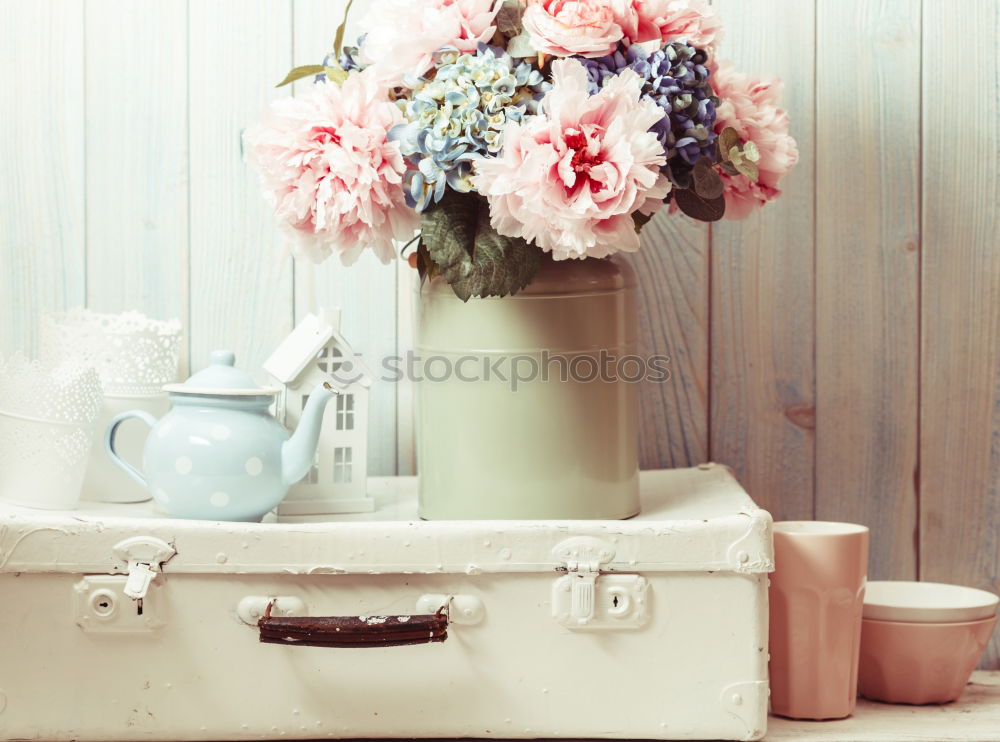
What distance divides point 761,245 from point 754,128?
0.28m

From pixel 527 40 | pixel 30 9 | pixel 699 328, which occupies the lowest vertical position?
pixel 699 328

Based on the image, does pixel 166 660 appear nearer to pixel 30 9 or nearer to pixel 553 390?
pixel 553 390

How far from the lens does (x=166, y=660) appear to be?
874 millimetres

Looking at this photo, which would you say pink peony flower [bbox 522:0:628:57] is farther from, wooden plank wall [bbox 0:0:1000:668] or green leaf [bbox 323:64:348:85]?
wooden plank wall [bbox 0:0:1000:668]

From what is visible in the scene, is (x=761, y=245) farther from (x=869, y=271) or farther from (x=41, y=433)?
(x=41, y=433)

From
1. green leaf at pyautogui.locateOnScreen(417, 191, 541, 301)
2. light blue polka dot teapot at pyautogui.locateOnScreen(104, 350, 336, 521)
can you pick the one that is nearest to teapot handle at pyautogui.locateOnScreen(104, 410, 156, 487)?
light blue polka dot teapot at pyautogui.locateOnScreen(104, 350, 336, 521)

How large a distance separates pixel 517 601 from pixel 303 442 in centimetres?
25

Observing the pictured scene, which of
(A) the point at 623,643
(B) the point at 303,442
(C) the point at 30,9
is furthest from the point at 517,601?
(C) the point at 30,9

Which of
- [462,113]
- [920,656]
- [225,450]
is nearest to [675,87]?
[462,113]

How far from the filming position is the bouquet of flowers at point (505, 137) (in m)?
0.79

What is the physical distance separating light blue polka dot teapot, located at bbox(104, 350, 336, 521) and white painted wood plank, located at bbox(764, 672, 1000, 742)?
1.66 feet

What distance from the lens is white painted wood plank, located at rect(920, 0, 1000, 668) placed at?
1175mm

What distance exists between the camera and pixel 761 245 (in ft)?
3.90

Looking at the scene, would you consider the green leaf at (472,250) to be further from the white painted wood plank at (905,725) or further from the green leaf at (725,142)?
the white painted wood plank at (905,725)
